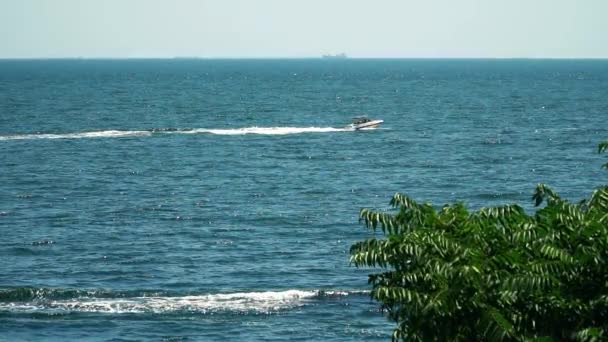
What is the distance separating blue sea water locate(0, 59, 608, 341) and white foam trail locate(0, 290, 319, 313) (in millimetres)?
112

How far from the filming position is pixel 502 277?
17.0m

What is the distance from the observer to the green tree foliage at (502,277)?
16.6 metres

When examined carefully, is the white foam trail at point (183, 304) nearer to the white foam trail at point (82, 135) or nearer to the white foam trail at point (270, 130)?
the white foam trail at point (82, 135)

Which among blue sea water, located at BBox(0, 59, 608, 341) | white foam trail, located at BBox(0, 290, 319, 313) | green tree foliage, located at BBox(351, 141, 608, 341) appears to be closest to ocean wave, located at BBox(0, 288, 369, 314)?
white foam trail, located at BBox(0, 290, 319, 313)

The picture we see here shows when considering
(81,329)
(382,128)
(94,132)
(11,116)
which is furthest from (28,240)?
(11,116)

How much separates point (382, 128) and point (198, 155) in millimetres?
31876

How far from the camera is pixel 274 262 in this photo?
48.8 meters

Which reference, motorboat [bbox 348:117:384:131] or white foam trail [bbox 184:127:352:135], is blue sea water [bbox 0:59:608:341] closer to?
white foam trail [bbox 184:127:352:135]

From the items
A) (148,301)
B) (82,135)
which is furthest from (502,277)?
(82,135)

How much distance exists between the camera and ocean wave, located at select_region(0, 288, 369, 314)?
132ft

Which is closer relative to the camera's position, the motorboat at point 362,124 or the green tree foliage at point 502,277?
the green tree foliage at point 502,277

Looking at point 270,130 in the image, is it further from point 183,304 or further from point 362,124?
point 183,304

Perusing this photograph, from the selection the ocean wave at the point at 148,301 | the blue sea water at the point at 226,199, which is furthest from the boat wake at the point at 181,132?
the ocean wave at the point at 148,301

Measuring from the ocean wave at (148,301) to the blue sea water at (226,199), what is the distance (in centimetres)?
11
